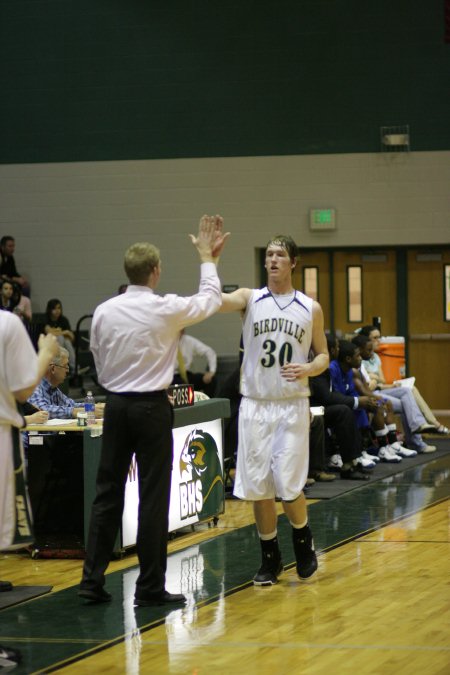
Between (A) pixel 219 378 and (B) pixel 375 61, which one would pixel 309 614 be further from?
(B) pixel 375 61

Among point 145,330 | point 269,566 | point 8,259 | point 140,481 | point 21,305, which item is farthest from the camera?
point 8,259

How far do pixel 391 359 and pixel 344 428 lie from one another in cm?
403

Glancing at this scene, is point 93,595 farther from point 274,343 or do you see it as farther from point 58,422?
point 58,422

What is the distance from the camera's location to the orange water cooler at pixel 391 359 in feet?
47.0

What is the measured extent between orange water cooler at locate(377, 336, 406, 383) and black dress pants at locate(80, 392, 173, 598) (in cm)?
896

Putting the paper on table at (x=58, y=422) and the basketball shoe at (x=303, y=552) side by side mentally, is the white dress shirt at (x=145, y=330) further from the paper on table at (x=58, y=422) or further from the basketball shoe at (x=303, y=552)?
the paper on table at (x=58, y=422)

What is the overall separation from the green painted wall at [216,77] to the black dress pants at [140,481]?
10586 mm

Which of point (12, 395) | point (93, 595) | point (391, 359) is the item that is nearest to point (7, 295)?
point (391, 359)

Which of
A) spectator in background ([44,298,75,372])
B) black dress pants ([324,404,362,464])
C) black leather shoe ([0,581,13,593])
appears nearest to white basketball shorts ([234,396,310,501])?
black leather shoe ([0,581,13,593])

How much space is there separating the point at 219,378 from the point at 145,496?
32.6 ft

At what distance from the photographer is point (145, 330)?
5.48 metres

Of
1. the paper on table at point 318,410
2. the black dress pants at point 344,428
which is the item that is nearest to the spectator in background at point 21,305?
the black dress pants at point 344,428

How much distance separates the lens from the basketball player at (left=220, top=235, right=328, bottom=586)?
19.5 feet

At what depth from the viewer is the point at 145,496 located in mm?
5578
